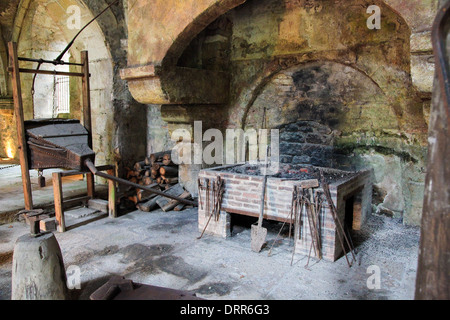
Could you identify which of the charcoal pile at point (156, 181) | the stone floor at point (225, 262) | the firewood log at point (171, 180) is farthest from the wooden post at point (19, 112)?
the firewood log at point (171, 180)

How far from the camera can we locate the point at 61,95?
9273 mm

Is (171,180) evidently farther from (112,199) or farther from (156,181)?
(112,199)

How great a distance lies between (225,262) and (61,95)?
758cm

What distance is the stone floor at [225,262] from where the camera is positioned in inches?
128

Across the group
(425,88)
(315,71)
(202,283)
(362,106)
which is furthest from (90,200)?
(425,88)

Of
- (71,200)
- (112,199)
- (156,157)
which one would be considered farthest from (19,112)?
(156,157)

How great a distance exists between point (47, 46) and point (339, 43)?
296 inches

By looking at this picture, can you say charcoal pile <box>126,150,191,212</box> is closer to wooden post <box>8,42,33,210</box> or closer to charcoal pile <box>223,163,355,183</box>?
charcoal pile <box>223,163,355,183</box>

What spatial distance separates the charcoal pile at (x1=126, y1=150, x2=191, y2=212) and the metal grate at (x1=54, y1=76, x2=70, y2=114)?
3938 millimetres

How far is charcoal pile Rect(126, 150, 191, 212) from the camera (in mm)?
5834

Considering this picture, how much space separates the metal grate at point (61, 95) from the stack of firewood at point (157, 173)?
410cm

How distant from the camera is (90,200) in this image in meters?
5.72
